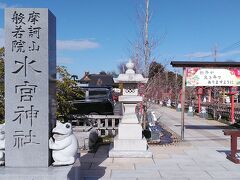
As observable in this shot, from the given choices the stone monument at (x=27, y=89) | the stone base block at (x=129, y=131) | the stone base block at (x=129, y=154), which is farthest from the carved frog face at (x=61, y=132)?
the stone base block at (x=129, y=131)

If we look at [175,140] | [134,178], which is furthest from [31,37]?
[175,140]

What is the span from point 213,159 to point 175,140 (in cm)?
397

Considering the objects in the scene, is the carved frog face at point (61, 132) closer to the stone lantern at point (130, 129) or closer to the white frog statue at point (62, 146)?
the white frog statue at point (62, 146)

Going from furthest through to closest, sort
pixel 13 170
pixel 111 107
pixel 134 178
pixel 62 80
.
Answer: pixel 111 107, pixel 62 80, pixel 134 178, pixel 13 170

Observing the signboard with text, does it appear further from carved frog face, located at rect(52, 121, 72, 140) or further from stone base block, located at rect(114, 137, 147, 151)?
carved frog face, located at rect(52, 121, 72, 140)

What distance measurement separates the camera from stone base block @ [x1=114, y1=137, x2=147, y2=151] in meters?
10.2

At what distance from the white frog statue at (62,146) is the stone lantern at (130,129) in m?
3.55

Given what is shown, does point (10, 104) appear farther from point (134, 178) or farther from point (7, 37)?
point (134, 178)

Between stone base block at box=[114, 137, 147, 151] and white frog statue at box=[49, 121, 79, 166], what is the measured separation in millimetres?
3758

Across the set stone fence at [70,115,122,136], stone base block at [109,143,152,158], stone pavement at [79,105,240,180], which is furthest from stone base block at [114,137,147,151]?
stone fence at [70,115,122,136]

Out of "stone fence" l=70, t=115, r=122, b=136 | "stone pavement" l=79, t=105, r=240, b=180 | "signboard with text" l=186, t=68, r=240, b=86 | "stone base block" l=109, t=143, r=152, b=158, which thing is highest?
"signboard with text" l=186, t=68, r=240, b=86

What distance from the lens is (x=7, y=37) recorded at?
648cm

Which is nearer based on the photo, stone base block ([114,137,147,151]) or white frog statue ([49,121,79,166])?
white frog statue ([49,121,79,166])

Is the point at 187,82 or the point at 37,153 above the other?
the point at 187,82
